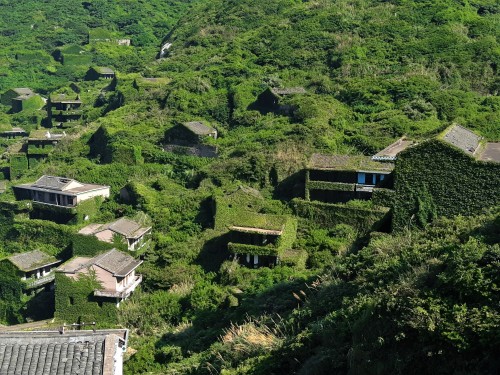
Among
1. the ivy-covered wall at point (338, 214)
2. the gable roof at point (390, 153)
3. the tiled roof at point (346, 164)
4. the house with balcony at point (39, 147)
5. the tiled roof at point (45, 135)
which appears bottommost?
the house with balcony at point (39, 147)

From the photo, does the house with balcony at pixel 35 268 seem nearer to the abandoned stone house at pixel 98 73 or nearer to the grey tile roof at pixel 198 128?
the grey tile roof at pixel 198 128

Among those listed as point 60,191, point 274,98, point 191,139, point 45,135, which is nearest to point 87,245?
point 60,191

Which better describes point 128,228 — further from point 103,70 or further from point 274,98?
point 103,70

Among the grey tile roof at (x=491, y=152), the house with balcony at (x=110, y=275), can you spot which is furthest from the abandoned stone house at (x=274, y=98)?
the grey tile roof at (x=491, y=152)

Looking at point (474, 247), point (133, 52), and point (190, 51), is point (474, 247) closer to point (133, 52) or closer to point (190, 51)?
point (190, 51)

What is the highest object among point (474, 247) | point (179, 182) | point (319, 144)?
point (474, 247)

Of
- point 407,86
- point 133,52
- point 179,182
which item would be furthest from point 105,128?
point 133,52
